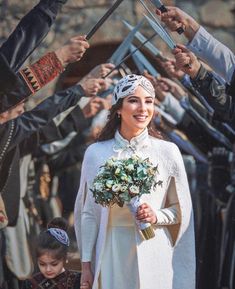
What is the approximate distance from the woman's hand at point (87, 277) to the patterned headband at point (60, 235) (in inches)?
23.8

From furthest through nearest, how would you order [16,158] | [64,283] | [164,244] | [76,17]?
[76,17] → [16,158] → [64,283] → [164,244]

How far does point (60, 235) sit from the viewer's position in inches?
221

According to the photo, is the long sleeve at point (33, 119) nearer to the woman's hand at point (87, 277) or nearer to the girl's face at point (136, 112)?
the girl's face at point (136, 112)

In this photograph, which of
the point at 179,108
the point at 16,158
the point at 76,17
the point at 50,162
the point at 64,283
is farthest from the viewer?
the point at 76,17

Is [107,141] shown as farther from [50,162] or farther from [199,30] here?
[50,162]

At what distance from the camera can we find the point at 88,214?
5.01 meters

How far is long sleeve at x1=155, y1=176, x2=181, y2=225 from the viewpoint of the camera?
4882 millimetres

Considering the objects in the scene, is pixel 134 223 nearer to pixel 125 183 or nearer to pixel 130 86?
pixel 125 183

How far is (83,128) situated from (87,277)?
9.13ft

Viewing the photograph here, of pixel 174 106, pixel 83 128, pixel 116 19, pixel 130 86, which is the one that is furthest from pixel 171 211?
pixel 116 19

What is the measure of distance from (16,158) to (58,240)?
1.13 meters

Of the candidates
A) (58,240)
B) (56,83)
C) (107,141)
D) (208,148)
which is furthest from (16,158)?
(56,83)

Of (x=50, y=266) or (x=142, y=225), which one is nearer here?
(x=142, y=225)

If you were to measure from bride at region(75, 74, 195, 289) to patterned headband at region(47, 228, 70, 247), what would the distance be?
0.48 m
